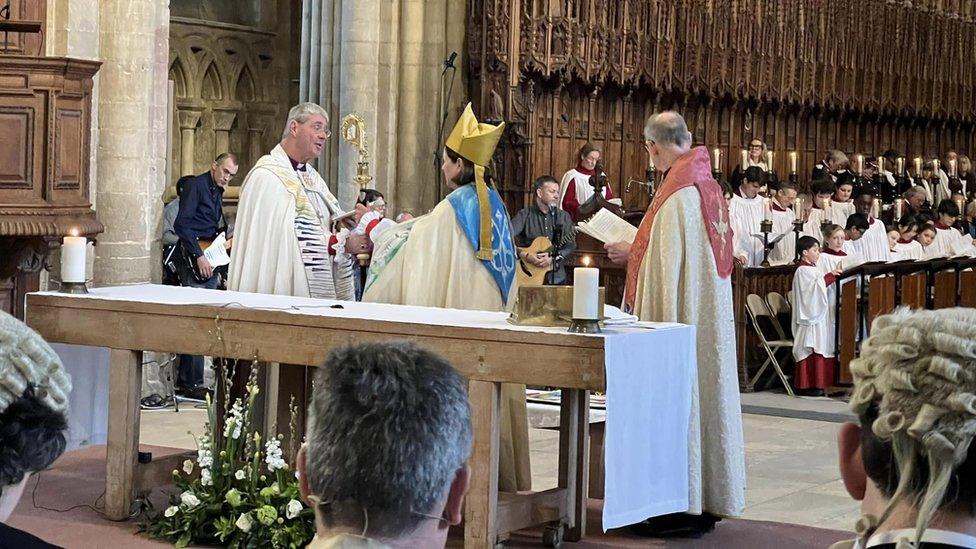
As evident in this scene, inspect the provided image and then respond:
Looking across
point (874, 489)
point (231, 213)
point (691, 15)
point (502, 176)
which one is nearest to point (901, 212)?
point (691, 15)

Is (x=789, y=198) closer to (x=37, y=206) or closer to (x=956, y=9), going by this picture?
(x=37, y=206)

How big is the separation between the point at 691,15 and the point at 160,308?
10877 millimetres

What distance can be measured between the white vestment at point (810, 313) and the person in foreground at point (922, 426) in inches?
403

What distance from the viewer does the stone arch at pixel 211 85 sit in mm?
17438

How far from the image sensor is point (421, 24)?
14.4m

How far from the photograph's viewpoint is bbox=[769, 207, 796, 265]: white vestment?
14055 millimetres

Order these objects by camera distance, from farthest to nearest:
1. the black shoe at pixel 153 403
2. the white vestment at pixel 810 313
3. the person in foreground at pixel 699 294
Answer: the white vestment at pixel 810 313
the black shoe at pixel 153 403
the person in foreground at pixel 699 294

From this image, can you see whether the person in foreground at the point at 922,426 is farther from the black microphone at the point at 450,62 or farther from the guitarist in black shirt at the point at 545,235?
the black microphone at the point at 450,62

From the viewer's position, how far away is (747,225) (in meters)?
14.2

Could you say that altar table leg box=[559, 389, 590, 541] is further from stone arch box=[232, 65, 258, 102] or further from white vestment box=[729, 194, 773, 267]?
stone arch box=[232, 65, 258, 102]

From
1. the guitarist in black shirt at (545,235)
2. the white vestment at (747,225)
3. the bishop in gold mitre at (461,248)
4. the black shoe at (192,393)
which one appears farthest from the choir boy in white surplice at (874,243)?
the bishop in gold mitre at (461,248)

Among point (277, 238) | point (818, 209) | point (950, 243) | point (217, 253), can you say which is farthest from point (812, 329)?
point (277, 238)

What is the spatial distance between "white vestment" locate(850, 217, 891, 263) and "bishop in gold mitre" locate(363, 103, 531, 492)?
8139 millimetres

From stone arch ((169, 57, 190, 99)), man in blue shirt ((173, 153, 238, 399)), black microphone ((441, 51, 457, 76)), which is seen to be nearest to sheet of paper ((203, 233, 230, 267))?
man in blue shirt ((173, 153, 238, 399))
